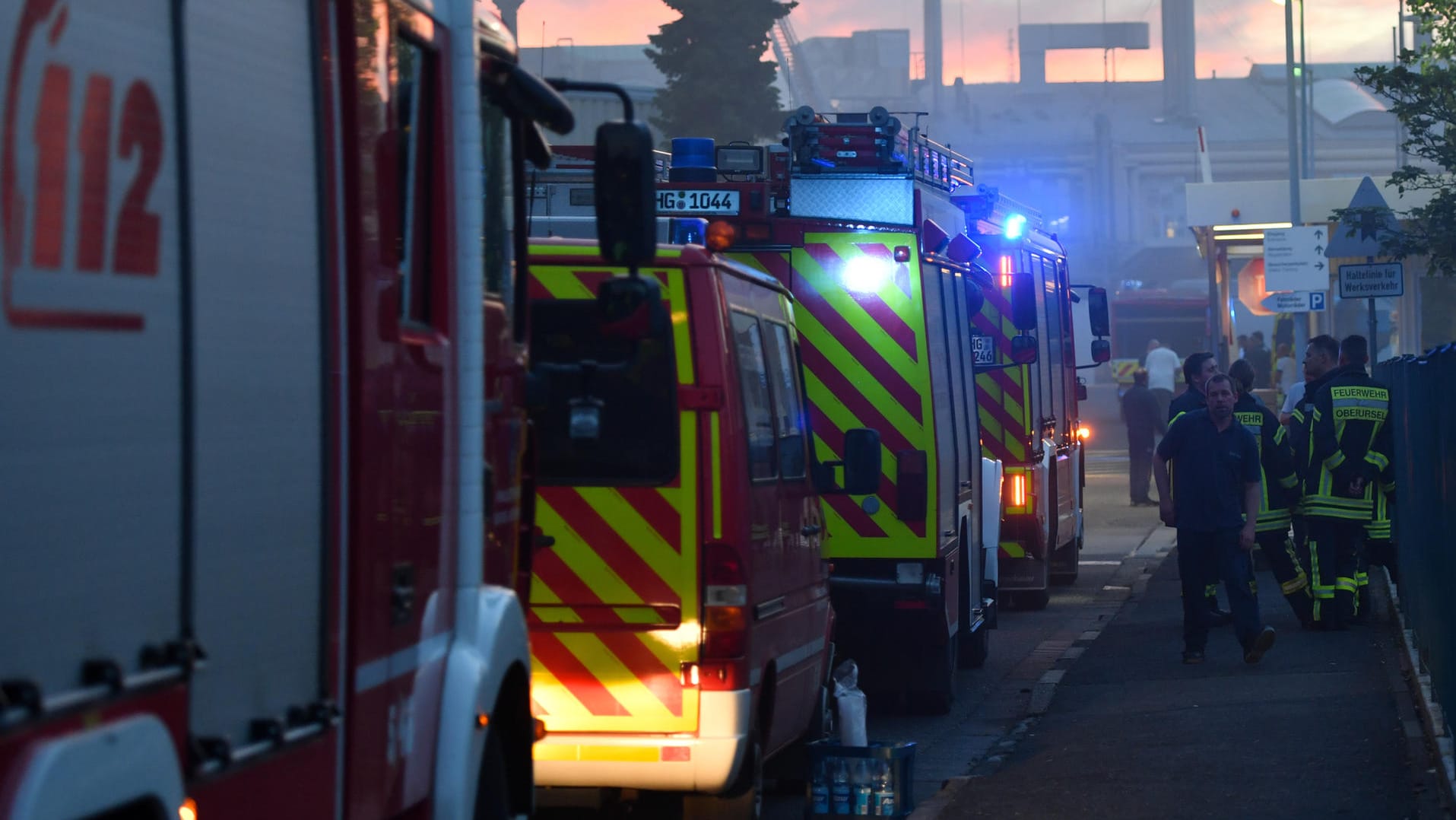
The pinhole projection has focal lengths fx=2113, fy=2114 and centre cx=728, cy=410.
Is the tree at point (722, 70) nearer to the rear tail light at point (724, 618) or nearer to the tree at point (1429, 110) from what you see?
the tree at point (1429, 110)

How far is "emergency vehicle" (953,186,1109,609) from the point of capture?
14141 mm

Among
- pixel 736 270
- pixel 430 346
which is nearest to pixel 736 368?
pixel 736 270

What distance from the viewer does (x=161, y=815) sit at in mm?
2971

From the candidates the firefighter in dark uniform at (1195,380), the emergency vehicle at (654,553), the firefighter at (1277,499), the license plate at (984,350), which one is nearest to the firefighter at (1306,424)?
the firefighter at (1277,499)

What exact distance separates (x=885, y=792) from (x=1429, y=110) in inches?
620

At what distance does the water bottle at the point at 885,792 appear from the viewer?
301 inches

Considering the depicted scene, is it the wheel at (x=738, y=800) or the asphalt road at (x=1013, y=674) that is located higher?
the wheel at (x=738, y=800)

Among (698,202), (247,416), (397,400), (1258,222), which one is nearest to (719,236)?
(698,202)

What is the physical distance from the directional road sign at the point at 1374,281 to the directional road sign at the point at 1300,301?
675cm

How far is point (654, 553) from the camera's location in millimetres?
6984

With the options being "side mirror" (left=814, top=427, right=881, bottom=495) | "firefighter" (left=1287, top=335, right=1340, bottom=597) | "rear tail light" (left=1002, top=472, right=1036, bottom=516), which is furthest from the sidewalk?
"rear tail light" (left=1002, top=472, right=1036, bottom=516)

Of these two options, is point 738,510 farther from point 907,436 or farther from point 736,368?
point 907,436

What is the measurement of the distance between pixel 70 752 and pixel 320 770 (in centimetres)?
103

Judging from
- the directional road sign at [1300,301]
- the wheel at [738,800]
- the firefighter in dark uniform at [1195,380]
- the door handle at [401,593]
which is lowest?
the wheel at [738,800]
